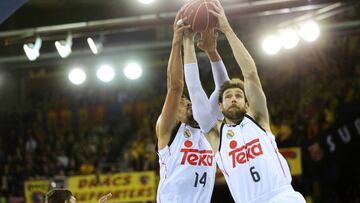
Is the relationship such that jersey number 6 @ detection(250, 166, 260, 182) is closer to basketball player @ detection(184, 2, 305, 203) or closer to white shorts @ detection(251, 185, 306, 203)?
basketball player @ detection(184, 2, 305, 203)

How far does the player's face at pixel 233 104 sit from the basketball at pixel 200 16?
1.96 ft

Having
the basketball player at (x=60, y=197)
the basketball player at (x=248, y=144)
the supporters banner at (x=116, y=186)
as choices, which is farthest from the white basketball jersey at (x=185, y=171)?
the supporters banner at (x=116, y=186)

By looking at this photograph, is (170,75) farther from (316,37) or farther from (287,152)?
(287,152)

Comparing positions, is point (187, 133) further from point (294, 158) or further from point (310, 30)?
point (294, 158)

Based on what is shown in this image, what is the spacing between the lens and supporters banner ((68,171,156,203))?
1492cm

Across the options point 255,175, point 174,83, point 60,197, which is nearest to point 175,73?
point 174,83

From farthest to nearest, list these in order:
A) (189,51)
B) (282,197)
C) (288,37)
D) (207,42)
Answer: (288,37), (207,42), (189,51), (282,197)

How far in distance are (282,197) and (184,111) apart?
1.46 meters

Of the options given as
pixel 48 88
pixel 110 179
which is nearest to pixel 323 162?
pixel 110 179

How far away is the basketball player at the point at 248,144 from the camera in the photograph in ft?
16.7

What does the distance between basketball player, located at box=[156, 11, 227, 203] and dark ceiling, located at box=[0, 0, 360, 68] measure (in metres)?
4.30

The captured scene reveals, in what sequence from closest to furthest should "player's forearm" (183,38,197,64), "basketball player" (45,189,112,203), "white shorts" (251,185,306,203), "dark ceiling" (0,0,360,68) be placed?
"white shorts" (251,185,306,203), "player's forearm" (183,38,197,64), "basketball player" (45,189,112,203), "dark ceiling" (0,0,360,68)

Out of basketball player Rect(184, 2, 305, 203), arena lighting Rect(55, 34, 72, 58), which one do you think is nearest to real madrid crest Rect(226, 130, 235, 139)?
basketball player Rect(184, 2, 305, 203)

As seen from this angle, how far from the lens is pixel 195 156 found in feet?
19.4
